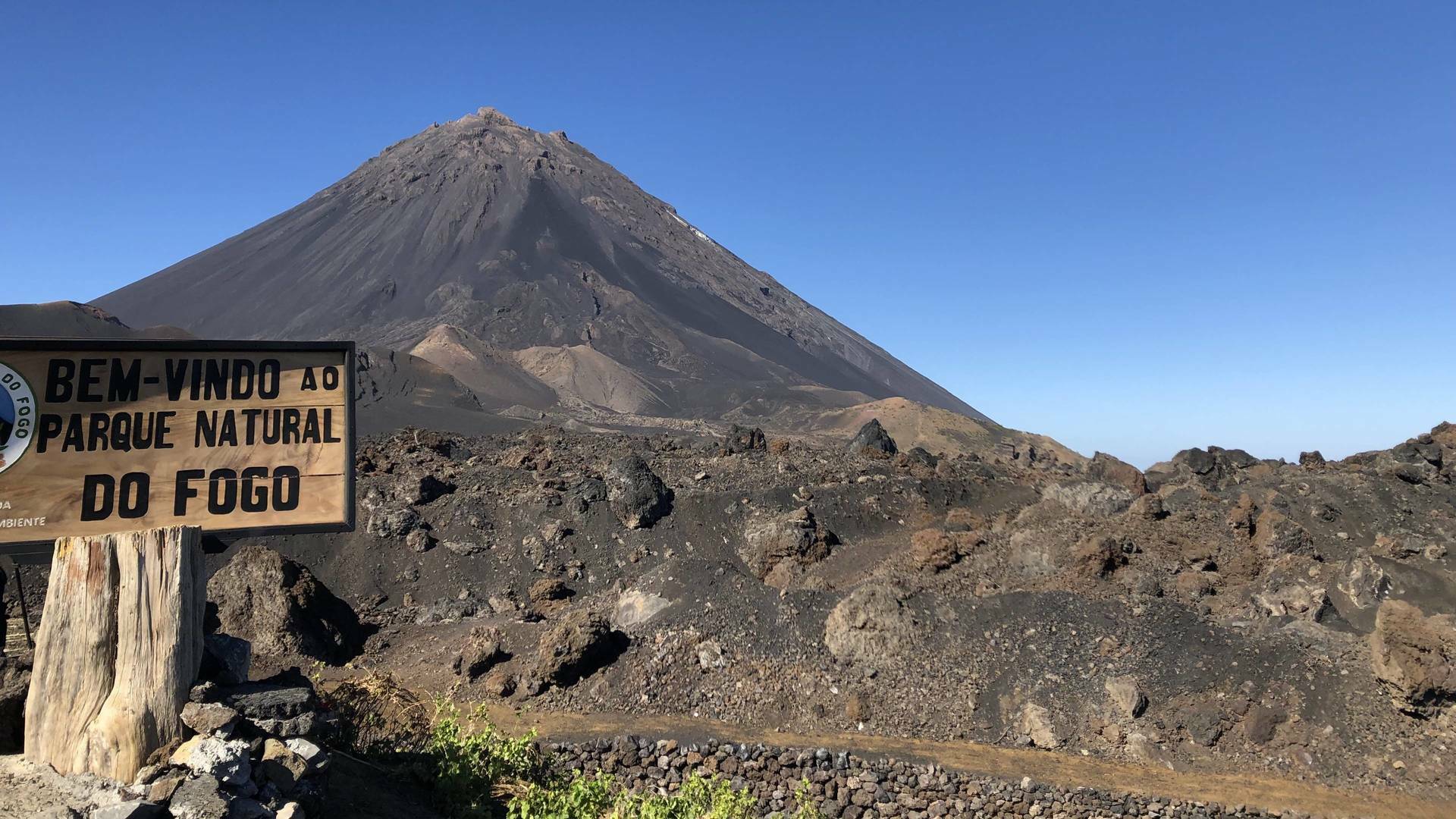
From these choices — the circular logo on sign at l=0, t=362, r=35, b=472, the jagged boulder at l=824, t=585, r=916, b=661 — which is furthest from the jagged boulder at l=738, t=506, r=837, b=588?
the circular logo on sign at l=0, t=362, r=35, b=472

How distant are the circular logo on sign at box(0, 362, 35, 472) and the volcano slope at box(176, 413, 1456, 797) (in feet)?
25.9

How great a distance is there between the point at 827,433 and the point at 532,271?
50.8 metres

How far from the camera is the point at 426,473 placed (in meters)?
22.3

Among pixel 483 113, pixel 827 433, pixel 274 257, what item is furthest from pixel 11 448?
pixel 483 113

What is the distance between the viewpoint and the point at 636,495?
20.6 metres

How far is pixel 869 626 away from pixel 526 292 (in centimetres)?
8110

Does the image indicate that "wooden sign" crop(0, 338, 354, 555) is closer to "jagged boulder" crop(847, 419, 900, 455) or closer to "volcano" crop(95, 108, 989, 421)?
"jagged boulder" crop(847, 419, 900, 455)

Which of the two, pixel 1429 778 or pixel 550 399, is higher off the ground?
pixel 550 399

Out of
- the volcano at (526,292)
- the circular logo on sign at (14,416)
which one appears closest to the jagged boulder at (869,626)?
the circular logo on sign at (14,416)

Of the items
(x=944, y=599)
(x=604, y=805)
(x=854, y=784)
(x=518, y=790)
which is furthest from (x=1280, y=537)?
(x=518, y=790)

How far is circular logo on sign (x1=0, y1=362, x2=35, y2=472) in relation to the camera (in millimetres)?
4492

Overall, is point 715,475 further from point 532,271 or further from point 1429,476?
point 532,271

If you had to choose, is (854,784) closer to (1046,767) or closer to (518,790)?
(1046,767)

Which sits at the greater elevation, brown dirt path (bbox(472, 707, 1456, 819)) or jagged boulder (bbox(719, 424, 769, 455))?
jagged boulder (bbox(719, 424, 769, 455))
